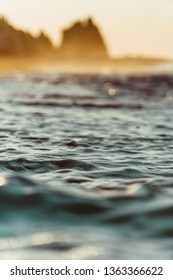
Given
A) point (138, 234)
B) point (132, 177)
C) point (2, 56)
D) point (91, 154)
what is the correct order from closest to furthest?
point (138, 234) → point (132, 177) → point (91, 154) → point (2, 56)

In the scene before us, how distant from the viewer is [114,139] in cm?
983

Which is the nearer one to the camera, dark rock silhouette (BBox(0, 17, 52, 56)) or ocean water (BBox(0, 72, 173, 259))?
ocean water (BBox(0, 72, 173, 259))

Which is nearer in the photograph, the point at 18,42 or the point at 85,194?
the point at 85,194

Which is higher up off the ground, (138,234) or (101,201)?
(101,201)

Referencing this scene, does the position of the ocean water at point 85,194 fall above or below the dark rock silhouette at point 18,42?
below

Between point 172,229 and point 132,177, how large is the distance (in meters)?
1.76

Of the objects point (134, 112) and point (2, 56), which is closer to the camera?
point (134, 112)

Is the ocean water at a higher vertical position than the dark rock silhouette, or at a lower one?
lower

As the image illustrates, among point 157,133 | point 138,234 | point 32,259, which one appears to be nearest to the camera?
point 32,259

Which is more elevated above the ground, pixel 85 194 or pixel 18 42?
pixel 18 42

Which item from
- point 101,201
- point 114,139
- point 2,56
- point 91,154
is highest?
point 2,56

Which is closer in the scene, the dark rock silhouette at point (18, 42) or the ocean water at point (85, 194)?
the ocean water at point (85, 194)
